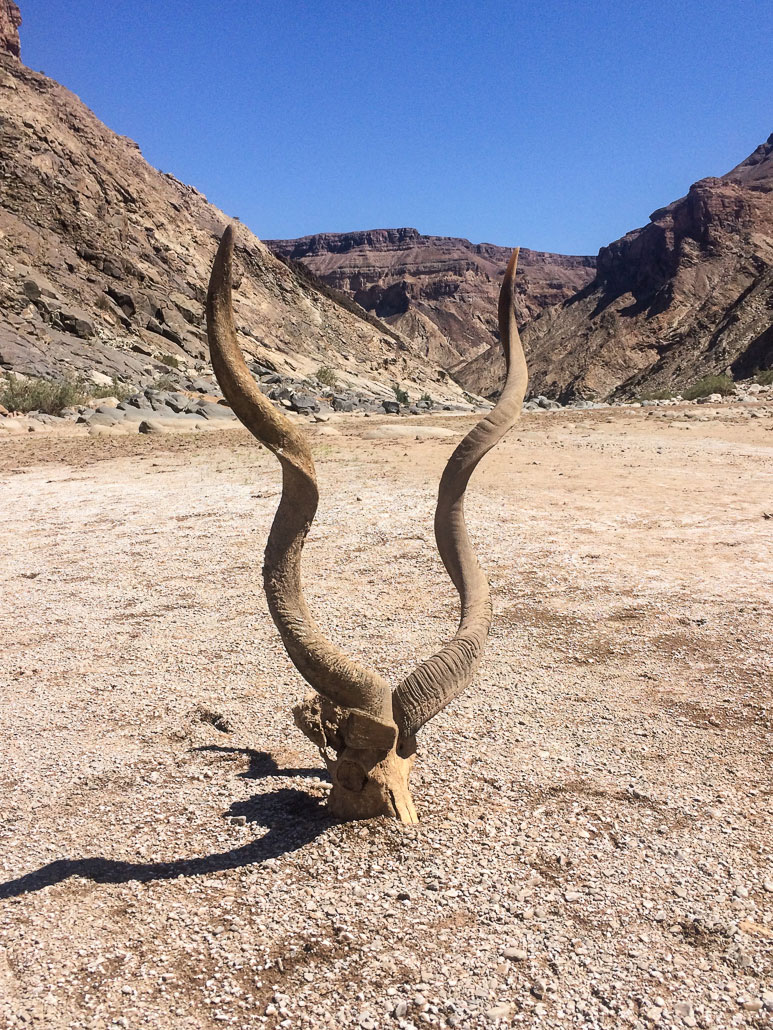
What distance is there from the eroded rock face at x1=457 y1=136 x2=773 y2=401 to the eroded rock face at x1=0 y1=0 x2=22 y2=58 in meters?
62.7

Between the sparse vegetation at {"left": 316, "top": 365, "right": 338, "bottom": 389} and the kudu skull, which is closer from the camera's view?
the kudu skull

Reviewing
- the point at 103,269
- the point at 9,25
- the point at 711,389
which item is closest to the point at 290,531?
the point at 711,389

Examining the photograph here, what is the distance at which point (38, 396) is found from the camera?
70.0 feet

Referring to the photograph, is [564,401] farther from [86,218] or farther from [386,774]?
[386,774]

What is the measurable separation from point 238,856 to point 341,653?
3.07 ft

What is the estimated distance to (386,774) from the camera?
3182mm

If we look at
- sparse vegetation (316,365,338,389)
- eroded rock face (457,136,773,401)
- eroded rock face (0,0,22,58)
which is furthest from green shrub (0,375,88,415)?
eroded rock face (0,0,22,58)

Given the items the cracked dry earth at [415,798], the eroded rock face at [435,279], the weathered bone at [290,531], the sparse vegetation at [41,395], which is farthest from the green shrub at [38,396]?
the eroded rock face at [435,279]

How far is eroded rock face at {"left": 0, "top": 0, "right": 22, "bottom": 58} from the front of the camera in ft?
208

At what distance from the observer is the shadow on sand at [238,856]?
289 cm

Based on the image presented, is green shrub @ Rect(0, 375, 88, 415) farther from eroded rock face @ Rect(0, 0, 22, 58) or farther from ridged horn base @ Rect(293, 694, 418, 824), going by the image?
eroded rock face @ Rect(0, 0, 22, 58)

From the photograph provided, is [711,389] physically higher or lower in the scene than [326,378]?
lower

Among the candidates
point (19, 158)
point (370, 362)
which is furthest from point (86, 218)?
point (370, 362)

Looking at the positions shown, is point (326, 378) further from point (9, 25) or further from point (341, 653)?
point (9, 25)
